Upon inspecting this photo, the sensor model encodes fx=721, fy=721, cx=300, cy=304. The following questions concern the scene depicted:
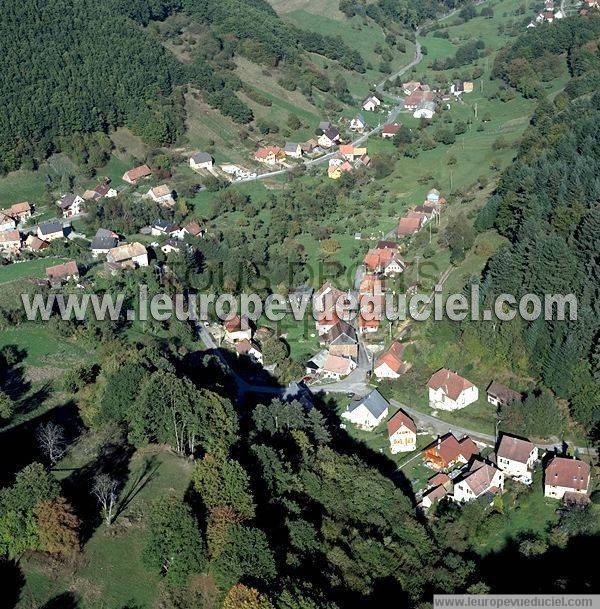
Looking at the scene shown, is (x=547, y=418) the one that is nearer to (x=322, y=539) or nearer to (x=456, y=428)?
(x=456, y=428)

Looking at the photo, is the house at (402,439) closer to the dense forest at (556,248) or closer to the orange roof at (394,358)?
the dense forest at (556,248)

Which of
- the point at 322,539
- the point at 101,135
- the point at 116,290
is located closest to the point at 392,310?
the point at 116,290

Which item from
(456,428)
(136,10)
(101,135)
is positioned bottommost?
(456,428)

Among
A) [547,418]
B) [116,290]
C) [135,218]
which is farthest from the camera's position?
[135,218]

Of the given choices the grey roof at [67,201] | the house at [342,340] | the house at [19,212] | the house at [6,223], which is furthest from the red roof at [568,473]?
the house at [19,212]

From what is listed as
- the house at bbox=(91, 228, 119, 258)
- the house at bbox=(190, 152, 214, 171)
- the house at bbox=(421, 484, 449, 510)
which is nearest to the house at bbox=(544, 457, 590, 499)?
the house at bbox=(421, 484, 449, 510)
